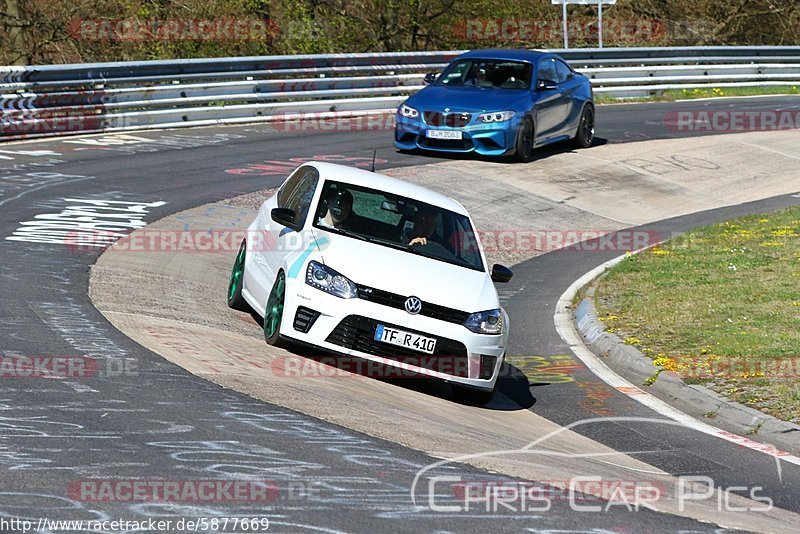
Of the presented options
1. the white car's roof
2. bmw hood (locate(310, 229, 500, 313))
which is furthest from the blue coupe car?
bmw hood (locate(310, 229, 500, 313))

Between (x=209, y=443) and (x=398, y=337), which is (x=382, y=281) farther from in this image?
(x=209, y=443)

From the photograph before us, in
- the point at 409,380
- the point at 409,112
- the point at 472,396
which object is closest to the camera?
the point at 472,396

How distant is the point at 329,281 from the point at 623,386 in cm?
285

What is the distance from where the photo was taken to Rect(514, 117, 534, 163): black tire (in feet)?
68.0

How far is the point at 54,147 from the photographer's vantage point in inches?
806

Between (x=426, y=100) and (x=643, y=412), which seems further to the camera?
(x=426, y=100)

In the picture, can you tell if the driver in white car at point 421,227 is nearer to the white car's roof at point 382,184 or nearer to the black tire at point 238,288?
the white car's roof at point 382,184

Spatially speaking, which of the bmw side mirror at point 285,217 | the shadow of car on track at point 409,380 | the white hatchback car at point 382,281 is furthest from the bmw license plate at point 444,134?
the shadow of car on track at point 409,380

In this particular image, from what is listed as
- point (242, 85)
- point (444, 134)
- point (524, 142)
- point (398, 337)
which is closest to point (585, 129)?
point (524, 142)

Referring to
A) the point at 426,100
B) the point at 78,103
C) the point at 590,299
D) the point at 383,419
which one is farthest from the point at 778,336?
the point at 78,103

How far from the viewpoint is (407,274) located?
9.61 meters

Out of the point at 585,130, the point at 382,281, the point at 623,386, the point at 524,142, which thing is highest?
the point at 382,281

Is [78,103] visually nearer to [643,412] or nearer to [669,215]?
[669,215]

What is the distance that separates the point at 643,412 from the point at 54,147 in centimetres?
1365
